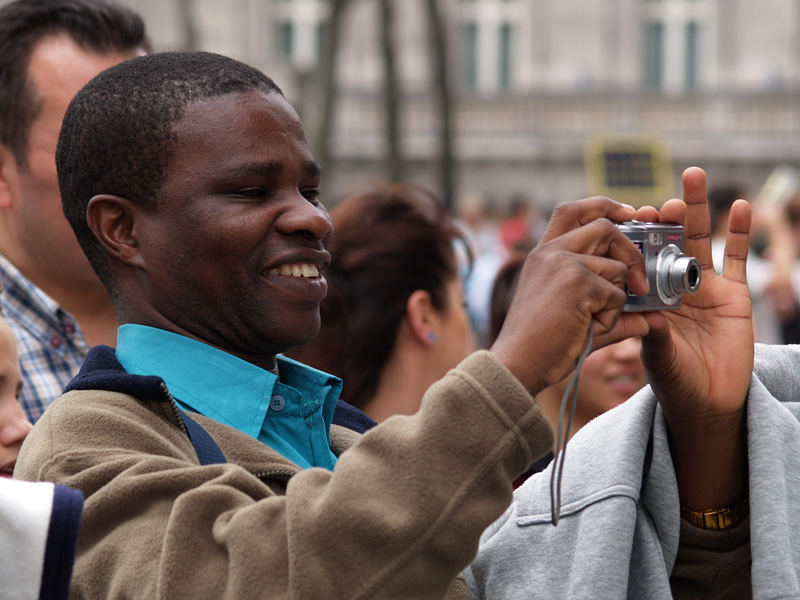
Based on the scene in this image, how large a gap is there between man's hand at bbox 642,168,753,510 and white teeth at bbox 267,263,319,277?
0.51 meters

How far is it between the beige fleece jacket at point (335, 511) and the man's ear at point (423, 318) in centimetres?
207

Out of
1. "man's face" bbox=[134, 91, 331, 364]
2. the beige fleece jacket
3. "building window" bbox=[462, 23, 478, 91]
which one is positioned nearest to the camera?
the beige fleece jacket

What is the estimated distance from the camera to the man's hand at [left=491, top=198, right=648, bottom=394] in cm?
168

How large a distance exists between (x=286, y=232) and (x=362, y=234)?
1818mm

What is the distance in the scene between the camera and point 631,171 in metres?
14.3

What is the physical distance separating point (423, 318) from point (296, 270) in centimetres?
184

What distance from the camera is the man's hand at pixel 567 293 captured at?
1684 millimetres

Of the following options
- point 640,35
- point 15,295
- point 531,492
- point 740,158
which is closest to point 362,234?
point 15,295

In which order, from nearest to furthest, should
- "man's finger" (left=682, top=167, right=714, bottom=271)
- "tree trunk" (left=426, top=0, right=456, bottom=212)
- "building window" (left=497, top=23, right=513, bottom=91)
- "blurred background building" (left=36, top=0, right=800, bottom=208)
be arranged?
"man's finger" (left=682, top=167, right=714, bottom=271) → "tree trunk" (left=426, top=0, right=456, bottom=212) → "blurred background building" (left=36, top=0, right=800, bottom=208) → "building window" (left=497, top=23, right=513, bottom=91)

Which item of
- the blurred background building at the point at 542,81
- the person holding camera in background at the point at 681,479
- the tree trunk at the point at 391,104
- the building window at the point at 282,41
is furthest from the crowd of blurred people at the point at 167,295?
the building window at the point at 282,41

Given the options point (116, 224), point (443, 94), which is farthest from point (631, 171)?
point (116, 224)

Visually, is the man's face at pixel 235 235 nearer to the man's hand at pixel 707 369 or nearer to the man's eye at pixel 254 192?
the man's eye at pixel 254 192

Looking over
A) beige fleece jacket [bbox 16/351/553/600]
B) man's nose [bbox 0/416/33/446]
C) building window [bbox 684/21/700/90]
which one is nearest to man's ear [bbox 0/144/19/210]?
man's nose [bbox 0/416/33/446]

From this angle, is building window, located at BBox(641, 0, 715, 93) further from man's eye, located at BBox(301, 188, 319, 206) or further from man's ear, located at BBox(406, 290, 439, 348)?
man's eye, located at BBox(301, 188, 319, 206)
